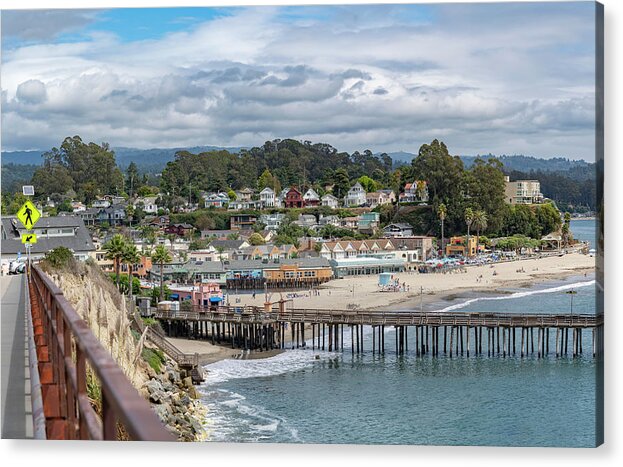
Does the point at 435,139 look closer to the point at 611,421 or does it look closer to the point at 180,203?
the point at 611,421

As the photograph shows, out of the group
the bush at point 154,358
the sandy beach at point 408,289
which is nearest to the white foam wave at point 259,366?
the sandy beach at point 408,289

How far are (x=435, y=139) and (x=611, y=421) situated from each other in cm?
509

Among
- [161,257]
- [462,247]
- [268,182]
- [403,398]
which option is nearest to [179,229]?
[161,257]

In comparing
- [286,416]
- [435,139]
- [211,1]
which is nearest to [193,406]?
[286,416]

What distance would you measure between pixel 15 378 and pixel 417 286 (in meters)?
24.6

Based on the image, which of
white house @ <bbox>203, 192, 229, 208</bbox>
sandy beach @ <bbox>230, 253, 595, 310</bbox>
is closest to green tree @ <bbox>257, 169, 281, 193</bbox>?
white house @ <bbox>203, 192, 229, 208</bbox>

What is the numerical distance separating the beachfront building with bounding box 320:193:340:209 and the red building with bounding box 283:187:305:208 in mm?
804

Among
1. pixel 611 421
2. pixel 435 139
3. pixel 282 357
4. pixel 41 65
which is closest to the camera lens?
pixel 611 421

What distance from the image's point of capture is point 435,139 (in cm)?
1097

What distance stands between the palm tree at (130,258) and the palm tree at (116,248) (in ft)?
0.44

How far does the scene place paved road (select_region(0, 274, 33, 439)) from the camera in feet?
14.1

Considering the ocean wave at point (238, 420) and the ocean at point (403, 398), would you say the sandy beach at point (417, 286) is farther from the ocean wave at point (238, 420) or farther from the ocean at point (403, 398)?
the ocean wave at point (238, 420)

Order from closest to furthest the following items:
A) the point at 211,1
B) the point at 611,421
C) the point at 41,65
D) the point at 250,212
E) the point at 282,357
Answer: the point at 611,421 < the point at 211,1 < the point at 41,65 < the point at 282,357 < the point at 250,212

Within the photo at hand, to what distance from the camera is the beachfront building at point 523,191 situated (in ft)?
45.7
